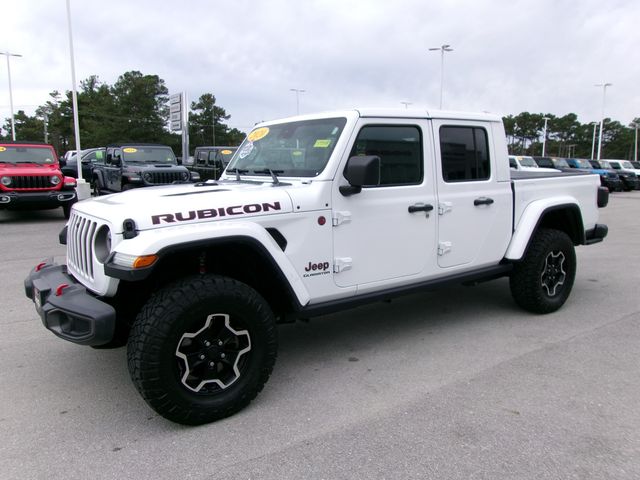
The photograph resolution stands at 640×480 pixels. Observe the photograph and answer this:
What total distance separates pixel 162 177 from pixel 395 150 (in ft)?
35.8

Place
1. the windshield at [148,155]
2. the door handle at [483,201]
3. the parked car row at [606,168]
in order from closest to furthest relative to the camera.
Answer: the door handle at [483,201], the windshield at [148,155], the parked car row at [606,168]

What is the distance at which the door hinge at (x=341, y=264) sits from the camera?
3.41 meters

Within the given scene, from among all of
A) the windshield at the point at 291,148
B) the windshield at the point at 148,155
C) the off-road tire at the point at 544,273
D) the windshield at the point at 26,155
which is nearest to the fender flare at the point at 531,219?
the off-road tire at the point at 544,273

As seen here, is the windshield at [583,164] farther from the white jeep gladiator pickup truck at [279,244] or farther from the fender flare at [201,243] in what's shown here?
the fender flare at [201,243]

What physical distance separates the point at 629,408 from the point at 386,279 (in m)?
1.73

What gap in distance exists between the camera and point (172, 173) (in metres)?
13.6

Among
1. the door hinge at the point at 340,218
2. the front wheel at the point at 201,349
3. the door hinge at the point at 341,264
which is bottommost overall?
the front wheel at the point at 201,349

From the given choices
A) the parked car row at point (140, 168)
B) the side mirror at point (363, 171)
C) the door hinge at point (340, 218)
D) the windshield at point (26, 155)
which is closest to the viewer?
the side mirror at point (363, 171)

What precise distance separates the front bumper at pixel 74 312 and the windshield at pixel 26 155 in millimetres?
10137

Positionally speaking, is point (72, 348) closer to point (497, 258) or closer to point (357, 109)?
point (357, 109)

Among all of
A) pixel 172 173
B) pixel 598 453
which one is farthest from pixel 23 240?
pixel 598 453

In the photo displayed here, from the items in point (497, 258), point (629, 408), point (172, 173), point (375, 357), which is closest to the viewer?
point (629, 408)

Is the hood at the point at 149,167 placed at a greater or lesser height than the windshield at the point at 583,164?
lesser

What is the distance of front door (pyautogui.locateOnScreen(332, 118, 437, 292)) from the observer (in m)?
3.46
